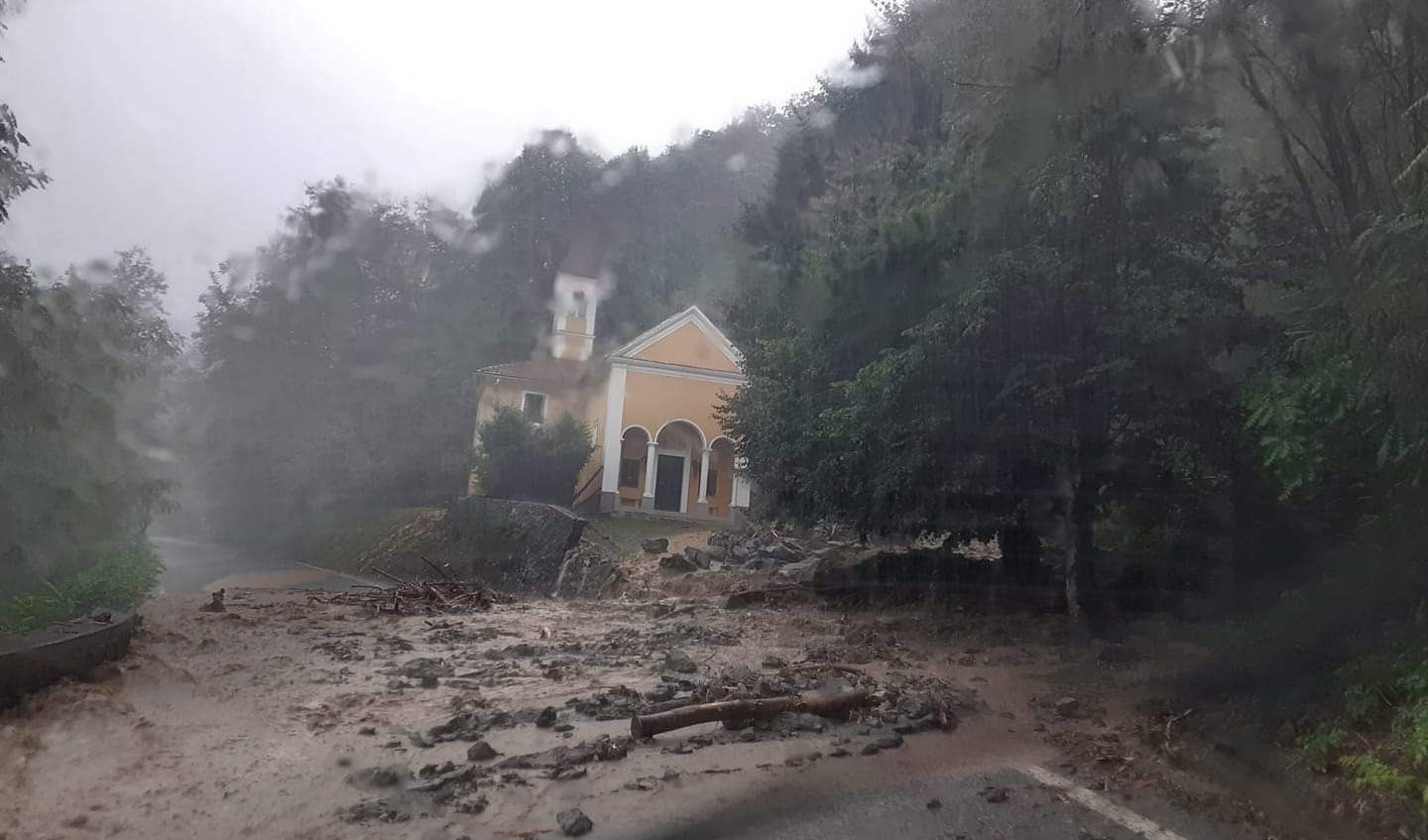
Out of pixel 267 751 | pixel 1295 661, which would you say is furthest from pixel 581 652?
pixel 1295 661

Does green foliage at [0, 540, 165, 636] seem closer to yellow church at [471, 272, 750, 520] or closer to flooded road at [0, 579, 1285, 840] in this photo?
flooded road at [0, 579, 1285, 840]

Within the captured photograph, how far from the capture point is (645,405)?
35.7 meters

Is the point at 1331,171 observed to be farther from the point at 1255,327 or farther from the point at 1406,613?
the point at 1406,613

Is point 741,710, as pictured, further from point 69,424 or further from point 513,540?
point 513,540

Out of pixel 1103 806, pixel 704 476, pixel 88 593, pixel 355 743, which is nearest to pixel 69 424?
pixel 88 593

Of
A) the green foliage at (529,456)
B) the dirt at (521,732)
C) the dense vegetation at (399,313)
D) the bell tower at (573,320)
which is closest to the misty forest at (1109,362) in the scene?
the dirt at (521,732)

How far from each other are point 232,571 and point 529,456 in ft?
34.2

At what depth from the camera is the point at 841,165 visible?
1808 centimetres

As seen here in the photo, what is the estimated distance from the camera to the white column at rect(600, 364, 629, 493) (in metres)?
34.8

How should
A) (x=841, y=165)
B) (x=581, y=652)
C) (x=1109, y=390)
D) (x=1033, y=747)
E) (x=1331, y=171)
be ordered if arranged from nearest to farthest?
(x=1033, y=747)
(x=1331, y=171)
(x=1109, y=390)
(x=581, y=652)
(x=841, y=165)

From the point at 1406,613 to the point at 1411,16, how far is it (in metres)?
4.40

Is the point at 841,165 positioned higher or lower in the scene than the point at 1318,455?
higher

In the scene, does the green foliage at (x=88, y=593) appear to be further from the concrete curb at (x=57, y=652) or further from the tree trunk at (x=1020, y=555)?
the tree trunk at (x=1020, y=555)

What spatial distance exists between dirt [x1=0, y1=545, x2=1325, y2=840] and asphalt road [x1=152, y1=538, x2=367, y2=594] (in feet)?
52.1
